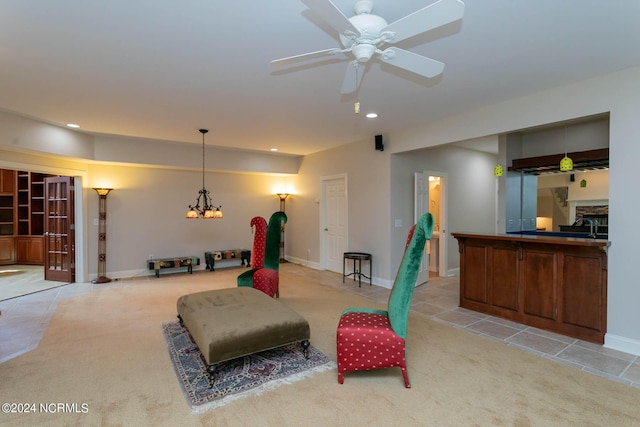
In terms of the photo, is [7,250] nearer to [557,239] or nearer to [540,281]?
[540,281]

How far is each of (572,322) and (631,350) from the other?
491mm

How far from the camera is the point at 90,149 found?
5.61 metres

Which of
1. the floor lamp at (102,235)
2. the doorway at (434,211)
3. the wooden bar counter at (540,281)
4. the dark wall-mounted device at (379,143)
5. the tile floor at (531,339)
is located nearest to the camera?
the tile floor at (531,339)

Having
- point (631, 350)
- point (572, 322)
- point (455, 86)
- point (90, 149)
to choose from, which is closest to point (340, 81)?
point (455, 86)

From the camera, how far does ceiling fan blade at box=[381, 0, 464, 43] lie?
5.15 ft

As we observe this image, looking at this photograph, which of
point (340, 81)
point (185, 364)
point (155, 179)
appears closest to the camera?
point (185, 364)

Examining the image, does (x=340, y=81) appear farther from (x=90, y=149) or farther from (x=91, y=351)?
(x=90, y=149)

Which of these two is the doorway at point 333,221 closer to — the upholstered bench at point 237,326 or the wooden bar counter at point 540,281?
the wooden bar counter at point 540,281

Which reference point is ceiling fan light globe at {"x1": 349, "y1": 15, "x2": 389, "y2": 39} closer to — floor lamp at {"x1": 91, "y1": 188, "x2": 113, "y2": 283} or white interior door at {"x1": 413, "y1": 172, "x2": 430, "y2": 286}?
white interior door at {"x1": 413, "y1": 172, "x2": 430, "y2": 286}

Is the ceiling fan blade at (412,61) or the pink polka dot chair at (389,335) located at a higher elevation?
the ceiling fan blade at (412,61)

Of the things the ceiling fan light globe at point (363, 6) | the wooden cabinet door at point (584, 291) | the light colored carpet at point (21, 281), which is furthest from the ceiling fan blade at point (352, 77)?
the light colored carpet at point (21, 281)

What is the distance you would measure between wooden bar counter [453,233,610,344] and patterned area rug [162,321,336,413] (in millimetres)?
2572

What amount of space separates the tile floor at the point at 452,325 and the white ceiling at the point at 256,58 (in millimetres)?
2744

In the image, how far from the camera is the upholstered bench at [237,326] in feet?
8.24
